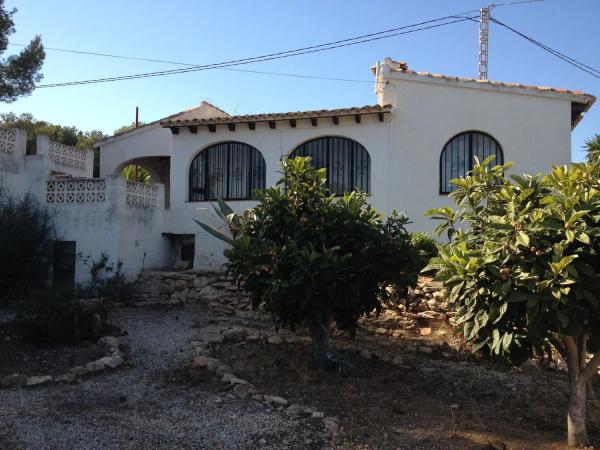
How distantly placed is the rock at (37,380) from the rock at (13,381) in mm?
51

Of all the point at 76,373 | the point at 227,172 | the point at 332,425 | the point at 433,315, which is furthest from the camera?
the point at 227,172

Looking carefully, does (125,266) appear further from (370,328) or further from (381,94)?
(381,94)

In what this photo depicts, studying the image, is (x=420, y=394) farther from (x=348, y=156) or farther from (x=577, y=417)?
(x=348, y=156)

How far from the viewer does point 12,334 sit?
8.69 meters

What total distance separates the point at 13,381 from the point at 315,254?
384 centimetres

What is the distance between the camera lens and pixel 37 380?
260 inches

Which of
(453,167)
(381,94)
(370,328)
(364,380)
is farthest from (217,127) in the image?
(364,380)

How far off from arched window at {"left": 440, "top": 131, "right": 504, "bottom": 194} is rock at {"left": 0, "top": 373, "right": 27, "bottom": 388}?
1024cm

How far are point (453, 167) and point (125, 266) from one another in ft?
27.1

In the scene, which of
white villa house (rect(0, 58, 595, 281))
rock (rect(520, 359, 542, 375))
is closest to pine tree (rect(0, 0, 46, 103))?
white villa house (rect(0, 58, 595, 281))

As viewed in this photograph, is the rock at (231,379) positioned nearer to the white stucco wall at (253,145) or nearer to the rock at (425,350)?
the rock at (425,350)

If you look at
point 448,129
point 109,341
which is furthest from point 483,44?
point 109,341

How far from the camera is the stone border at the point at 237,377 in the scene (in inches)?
224

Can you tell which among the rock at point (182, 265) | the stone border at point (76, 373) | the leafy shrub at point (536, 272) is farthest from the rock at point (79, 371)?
the rock at point (182, 265)
